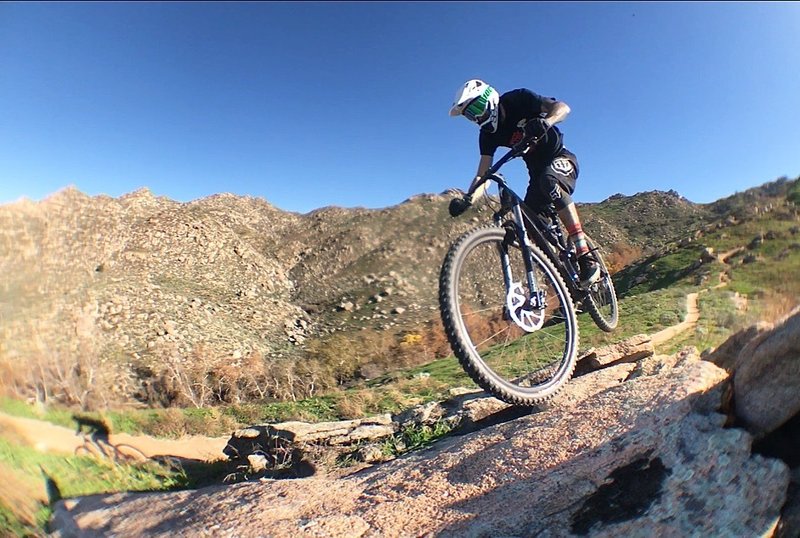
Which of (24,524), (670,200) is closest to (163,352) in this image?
(24,524)

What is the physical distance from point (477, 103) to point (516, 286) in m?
1.81

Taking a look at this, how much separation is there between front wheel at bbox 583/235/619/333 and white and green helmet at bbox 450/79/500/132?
1.99 metres

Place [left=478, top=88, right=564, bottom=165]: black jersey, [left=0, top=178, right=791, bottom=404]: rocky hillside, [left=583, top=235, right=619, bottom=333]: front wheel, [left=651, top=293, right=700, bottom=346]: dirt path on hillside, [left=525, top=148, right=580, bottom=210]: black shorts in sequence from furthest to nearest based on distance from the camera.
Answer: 1. [left=0, top=178, right=791, bottom=404]: rocky hillside
2. [left=651, top=293, right=700, bottom=346]: dirt path on hillside
3. [left=583, top=235, right=619, bottom=333]: front wheel
4. [left=525, top=148, right=580, bottom=210]: black shorts
5. [left=478, top=88, right=564, bottom=165]: black jersey

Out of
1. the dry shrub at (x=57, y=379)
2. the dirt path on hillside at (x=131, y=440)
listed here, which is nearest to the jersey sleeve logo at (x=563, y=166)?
the dirt path on hillside at (x=131, y=440)

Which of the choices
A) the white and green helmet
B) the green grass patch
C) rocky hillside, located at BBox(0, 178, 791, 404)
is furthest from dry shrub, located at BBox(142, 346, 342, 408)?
the white and green helmet

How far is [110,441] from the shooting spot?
377 inches

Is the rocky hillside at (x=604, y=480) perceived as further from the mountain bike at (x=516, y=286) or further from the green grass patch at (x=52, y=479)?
the green grass patch at (x=52, y=479)

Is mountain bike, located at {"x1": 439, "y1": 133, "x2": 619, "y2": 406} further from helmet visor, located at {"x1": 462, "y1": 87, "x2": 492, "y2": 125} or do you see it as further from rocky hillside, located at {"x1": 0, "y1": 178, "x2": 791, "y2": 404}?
rocky hillside, located at {"x1": 0, "y1": 178, "x2": 791, "y2": 404}

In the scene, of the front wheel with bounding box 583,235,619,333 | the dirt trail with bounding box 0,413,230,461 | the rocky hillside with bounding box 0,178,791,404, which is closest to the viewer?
the front wheel with bounding box 583,235,619,333

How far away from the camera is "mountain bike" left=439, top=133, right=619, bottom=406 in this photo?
4102mm

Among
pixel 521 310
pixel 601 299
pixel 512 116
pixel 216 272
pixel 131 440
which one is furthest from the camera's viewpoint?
pixel 216 272

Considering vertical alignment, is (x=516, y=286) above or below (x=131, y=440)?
above

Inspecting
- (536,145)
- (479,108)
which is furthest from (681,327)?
(479,108)

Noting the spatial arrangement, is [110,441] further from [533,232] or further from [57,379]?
[533,232]
